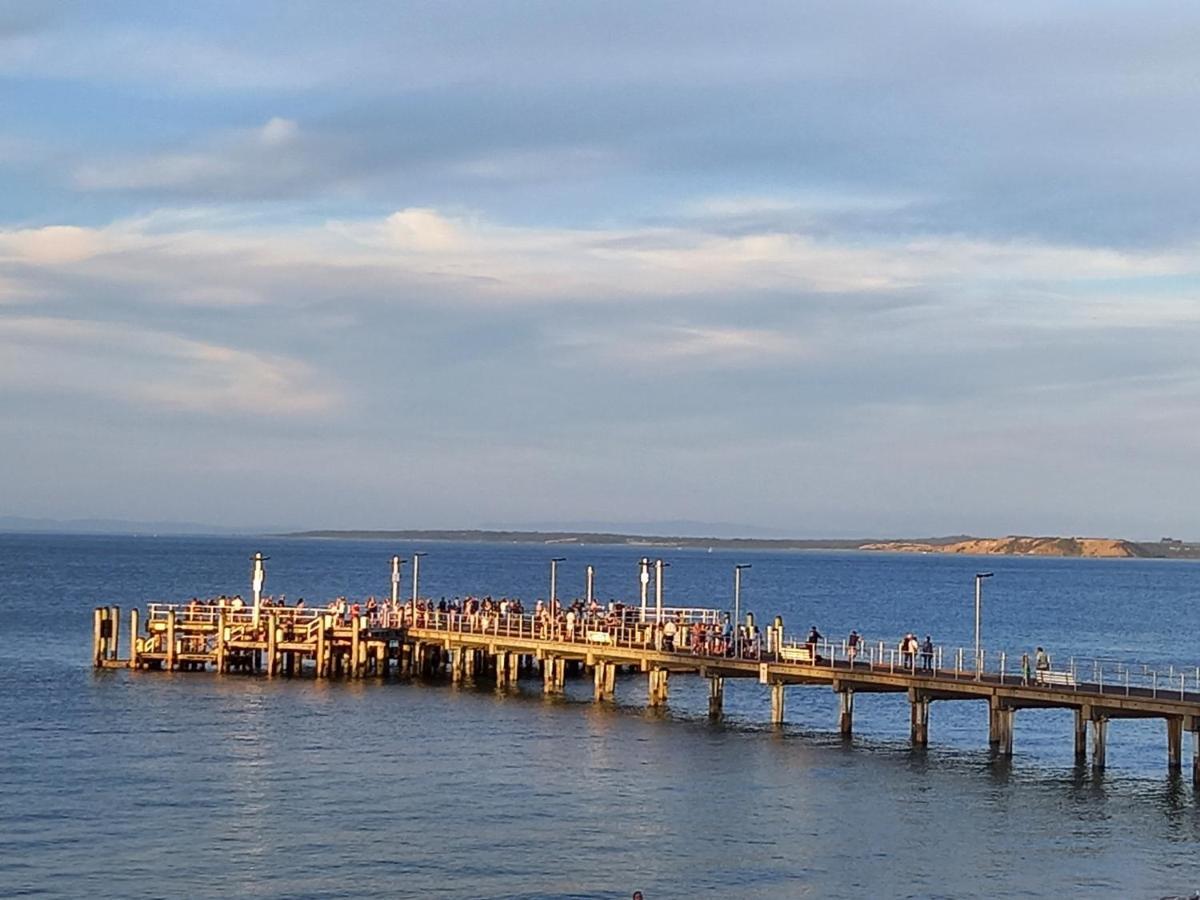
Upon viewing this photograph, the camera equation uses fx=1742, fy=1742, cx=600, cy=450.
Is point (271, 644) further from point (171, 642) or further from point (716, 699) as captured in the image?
point (716, 699)

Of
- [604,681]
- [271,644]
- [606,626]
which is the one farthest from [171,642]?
[604,681]

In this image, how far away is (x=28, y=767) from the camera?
4591cm

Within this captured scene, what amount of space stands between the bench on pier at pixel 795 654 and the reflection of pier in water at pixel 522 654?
5cm

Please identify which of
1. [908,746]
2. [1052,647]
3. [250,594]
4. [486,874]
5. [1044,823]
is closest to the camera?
[486,874]

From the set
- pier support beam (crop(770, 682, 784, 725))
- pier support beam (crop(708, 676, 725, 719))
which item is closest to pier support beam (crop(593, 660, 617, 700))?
pier support beam (crop(708, 676, 725, 719))

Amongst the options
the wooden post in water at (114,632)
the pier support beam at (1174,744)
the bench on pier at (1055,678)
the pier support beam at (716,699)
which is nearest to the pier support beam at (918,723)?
the bench on pier at (1055,678)

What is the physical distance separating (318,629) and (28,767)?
22803 mm

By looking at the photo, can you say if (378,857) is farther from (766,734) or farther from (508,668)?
(508,668)

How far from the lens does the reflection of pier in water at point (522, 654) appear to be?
174 ft

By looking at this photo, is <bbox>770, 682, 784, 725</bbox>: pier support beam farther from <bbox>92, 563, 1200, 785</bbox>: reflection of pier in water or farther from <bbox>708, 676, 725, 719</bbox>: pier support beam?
<bbox>708, 676, 725, 719</bbox>: pier support beam

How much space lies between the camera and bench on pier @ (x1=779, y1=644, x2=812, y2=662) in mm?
54812

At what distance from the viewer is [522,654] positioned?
2702 inches

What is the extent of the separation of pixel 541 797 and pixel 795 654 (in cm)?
1464

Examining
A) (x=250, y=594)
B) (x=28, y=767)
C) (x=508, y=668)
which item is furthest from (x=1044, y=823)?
(x=250, y=594)
